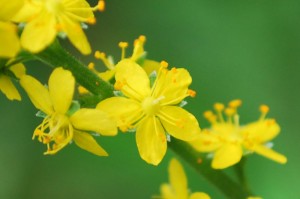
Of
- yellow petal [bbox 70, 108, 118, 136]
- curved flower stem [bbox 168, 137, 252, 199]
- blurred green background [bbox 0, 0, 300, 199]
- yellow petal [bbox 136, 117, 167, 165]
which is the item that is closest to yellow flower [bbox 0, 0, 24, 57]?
yellow petal [bbox 70, 108, 118, 136]

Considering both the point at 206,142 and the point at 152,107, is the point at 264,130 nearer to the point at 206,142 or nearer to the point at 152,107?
the point at 206,142

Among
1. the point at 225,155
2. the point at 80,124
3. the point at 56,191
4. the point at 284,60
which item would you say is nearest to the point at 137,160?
the point at 56,191

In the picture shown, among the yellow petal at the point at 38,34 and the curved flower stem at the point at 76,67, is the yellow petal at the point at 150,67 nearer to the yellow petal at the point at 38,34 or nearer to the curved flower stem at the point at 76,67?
the curved flower stem at the point at 76,67

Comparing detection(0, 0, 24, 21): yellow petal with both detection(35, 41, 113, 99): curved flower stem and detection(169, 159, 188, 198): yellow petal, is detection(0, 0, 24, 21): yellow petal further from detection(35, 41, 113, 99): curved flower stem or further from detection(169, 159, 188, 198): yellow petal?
detection(169, 159, 188, 198): yellow petal

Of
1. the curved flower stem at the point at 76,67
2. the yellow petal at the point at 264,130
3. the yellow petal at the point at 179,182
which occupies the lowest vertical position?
the curved flower stem at the point at 76,67

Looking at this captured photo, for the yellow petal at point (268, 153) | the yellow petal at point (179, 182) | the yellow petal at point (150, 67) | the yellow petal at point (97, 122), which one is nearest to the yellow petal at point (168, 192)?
the yellow petal at point (179, 182)

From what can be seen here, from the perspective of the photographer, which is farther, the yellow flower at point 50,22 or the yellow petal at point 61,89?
the yellow petal at point 61,89
